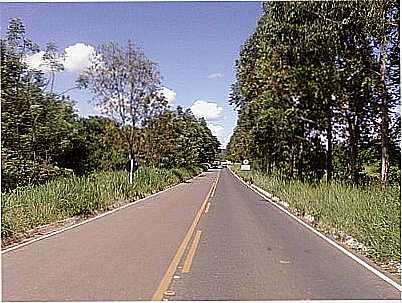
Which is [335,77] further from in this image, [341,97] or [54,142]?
[54,142]

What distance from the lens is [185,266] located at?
11.0m

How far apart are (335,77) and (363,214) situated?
9.73 meters

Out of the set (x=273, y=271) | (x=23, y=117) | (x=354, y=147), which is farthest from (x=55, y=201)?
(x=354, y=147)

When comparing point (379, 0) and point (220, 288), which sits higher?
point (379, 0)

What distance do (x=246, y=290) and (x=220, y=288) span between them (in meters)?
0.41

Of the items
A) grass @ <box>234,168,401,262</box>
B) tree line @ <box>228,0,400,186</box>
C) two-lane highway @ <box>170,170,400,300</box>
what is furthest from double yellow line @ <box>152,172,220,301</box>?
tree line @ <box>228,0,400,186</box>

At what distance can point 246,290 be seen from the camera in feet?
29.0

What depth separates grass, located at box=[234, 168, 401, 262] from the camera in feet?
39.3

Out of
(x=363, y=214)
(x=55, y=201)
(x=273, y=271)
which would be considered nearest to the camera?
(x=273, y=271)

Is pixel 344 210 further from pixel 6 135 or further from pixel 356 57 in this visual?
pixel 6 135

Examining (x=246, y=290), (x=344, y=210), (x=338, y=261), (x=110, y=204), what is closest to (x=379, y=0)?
(x=344, y=210)

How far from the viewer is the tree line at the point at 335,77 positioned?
2000 centimetres

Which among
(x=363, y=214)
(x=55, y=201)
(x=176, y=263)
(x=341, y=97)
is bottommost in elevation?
(x=176, y=263)

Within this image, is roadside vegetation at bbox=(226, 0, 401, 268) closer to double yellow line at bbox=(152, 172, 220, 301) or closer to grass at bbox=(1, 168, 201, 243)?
double yellow line at bbox=(152, 172, 220, 301)
